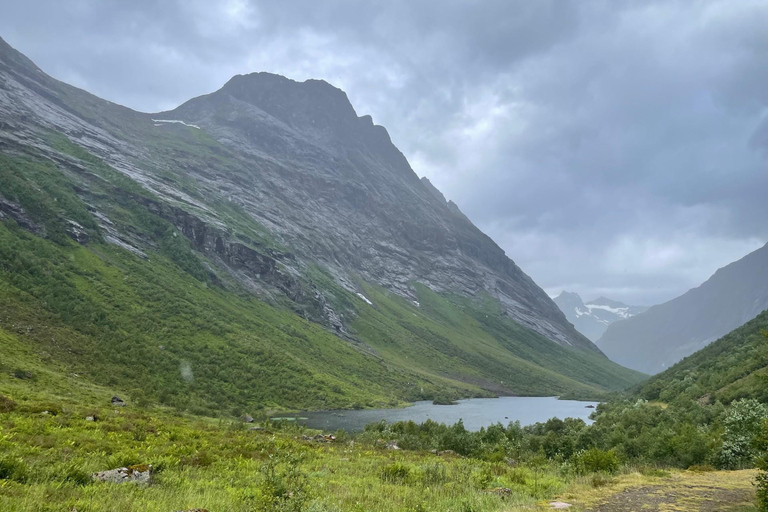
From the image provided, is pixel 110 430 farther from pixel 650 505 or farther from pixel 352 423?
pixel 352 423

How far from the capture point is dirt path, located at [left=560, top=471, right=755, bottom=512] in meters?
12.2

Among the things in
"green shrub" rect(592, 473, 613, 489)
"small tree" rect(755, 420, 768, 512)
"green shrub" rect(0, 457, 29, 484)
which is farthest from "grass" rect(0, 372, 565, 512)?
"small tree" rect(755, 420, 768, 512)

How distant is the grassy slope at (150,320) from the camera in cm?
6912

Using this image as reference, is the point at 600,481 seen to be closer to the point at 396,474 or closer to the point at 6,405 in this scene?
the point at 396,474

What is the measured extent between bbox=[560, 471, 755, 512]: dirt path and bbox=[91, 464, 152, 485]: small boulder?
50.2ft

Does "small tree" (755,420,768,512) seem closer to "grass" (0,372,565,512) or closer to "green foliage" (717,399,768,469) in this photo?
"grass" (0,372,565,512)

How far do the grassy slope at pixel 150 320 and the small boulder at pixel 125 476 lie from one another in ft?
174

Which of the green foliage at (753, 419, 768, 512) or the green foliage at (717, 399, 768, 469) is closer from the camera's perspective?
the green foliage at (753, 419, 768, 512)

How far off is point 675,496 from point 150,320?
10095cm

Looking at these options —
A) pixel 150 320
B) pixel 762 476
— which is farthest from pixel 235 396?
pixel 762 476

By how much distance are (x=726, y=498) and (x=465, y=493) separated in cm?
920

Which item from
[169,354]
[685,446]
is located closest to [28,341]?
[169,354]

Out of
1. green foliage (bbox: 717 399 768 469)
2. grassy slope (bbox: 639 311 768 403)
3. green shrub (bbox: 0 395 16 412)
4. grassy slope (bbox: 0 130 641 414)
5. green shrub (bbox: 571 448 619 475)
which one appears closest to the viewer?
green shrub (bbox: 571 448 619 475)

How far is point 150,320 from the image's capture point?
8988 centimetres
